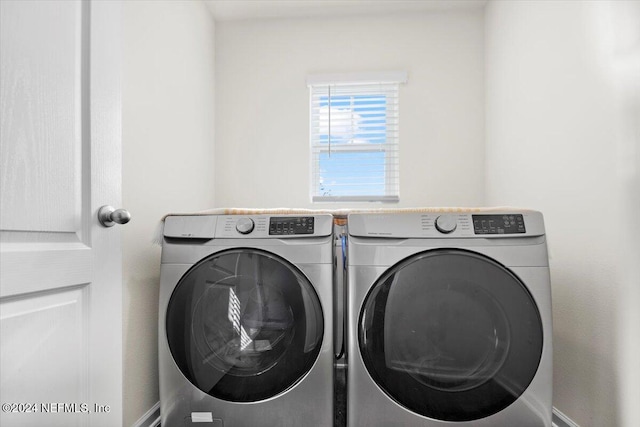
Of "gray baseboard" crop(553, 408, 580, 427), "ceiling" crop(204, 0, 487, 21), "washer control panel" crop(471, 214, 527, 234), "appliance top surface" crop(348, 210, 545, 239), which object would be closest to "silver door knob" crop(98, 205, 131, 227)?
"appliance top surface" crop(348, 210, 545, 239)

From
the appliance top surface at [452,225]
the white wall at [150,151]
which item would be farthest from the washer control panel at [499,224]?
the white wall at [150,151]

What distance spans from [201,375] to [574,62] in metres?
1.85

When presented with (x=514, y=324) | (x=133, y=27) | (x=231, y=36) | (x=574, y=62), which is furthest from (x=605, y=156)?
(x=231, y=36)

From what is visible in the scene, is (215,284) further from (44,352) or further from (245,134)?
(245,134)

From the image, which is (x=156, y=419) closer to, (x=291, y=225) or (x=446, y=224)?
(x=291, y=225)

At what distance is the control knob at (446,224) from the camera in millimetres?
1340

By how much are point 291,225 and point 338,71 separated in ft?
4.96

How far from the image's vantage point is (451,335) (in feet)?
4.29

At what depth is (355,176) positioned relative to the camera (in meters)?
2.58

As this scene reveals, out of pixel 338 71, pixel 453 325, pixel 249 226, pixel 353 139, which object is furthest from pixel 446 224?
pixel 338 71

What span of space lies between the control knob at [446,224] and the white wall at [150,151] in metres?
1.17

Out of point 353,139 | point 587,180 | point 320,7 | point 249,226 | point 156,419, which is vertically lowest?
point 156,419

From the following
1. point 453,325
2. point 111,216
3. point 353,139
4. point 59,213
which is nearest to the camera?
point 59,213

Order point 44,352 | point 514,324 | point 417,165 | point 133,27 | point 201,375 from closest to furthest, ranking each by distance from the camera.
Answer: point 44,352 → point 514,324 → point 201,375 → point 133,27 → point 417,165
